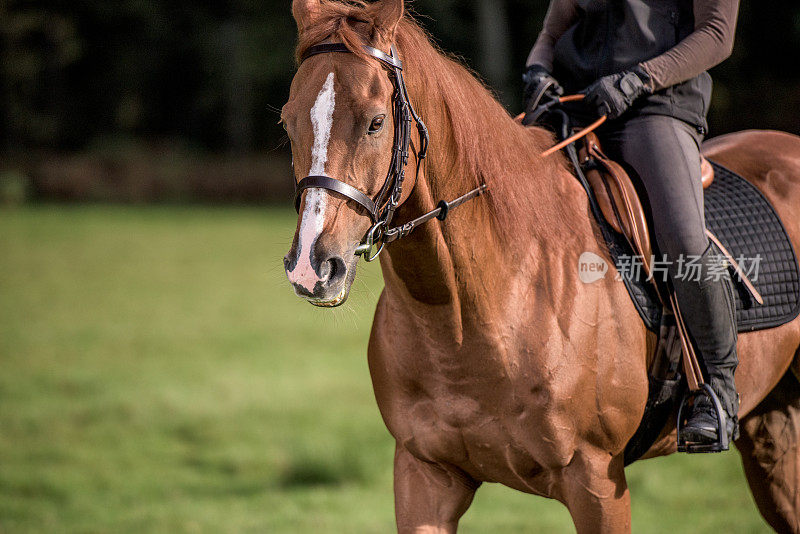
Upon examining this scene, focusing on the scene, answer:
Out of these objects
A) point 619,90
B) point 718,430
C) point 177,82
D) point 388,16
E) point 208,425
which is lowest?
point 208,425

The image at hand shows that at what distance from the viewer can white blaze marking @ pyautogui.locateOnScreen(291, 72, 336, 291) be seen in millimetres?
1967

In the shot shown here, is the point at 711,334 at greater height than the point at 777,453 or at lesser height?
greater

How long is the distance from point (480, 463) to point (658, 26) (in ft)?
5.61

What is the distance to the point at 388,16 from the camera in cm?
218

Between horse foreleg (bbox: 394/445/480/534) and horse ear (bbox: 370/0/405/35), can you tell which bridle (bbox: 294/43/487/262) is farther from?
horse foreleg (bbox: 394/445/480/534)

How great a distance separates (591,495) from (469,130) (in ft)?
3.93

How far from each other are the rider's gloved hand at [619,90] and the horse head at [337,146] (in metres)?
0.97

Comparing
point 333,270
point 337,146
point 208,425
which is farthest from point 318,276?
point 208,425

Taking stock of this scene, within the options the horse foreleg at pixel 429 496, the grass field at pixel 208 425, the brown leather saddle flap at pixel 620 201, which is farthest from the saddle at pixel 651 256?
the grass field at pixel 208 425

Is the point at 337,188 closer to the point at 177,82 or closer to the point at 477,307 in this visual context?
the point at 477,307

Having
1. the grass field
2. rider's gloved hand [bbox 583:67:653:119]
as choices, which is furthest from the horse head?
rider's gloved hand [bbox 583:67:653:119]

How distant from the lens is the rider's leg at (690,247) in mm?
2740

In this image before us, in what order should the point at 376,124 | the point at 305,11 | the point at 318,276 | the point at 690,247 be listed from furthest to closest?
the point at 690,247, the point at 305,11, the point at 376,124, the point at 318,276

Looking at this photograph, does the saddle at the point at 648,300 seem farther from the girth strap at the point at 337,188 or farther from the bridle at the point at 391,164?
the girth strap at the point at 337,188
